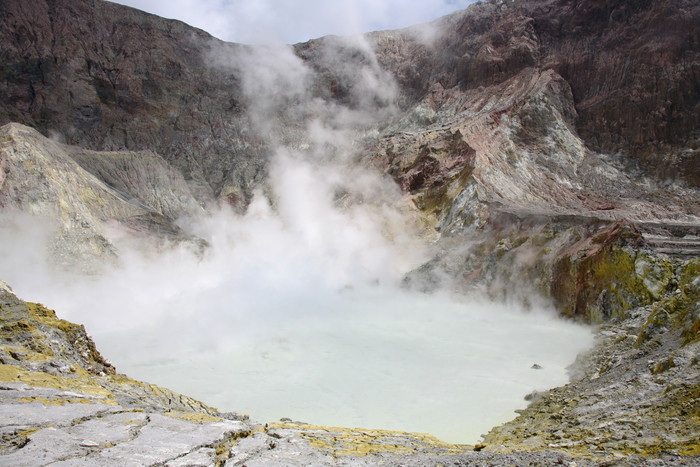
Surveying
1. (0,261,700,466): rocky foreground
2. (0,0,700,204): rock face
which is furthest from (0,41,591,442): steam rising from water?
(0,0,700,204): rock face

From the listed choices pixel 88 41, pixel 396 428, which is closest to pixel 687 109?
pixel 396 428

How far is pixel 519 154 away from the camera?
118ft

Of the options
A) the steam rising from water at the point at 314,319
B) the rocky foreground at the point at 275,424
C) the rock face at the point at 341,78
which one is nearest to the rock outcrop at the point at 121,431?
the rocky foreground at the point at 275,424

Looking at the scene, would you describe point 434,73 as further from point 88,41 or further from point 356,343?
point 356,343

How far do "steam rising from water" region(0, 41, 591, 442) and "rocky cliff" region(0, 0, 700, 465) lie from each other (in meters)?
1.62

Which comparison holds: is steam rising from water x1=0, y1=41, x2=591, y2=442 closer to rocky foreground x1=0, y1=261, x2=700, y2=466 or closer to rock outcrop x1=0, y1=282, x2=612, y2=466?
rocky foreground x1=0, y1=261, x2=700, y2=466

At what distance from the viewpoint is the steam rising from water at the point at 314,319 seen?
11953 millimetres

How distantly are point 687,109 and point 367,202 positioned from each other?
82.3 ft

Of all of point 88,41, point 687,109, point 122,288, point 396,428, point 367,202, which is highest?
point 88,41

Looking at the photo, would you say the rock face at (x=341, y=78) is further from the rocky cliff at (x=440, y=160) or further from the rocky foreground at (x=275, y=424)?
the rocky foreground at (x=275, y=424)

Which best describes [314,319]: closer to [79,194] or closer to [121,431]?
[121,431]

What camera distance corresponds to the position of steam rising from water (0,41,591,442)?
1195cm

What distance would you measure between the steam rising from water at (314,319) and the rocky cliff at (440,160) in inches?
63.8

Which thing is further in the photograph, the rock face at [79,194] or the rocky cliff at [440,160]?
the rock face at [79,194]
